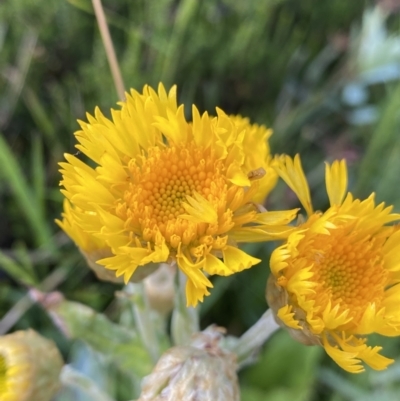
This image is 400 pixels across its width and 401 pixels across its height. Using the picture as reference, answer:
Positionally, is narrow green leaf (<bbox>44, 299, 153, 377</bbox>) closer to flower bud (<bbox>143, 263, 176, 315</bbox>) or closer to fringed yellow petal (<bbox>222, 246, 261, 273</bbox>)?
flower bud (<bbox>143, 263, 176, 315</bbox>)

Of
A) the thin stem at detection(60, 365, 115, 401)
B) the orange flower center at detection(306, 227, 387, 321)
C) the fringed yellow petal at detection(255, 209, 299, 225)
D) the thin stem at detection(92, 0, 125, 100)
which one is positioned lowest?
the thin stem at detection(60, 365, 115, 401)

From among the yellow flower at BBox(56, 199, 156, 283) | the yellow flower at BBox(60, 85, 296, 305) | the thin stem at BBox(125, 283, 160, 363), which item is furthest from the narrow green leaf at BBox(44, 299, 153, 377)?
the yellow flower at BBox(60, 85, 296, 305)

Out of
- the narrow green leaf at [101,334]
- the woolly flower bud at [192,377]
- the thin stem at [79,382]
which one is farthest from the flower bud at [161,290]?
the woolly flower bud at [192,377]

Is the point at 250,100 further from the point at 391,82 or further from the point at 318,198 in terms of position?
the point at 391,82

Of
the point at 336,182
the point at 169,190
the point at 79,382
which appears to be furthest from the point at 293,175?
the point at 79,382

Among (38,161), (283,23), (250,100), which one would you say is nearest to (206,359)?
(38,161)

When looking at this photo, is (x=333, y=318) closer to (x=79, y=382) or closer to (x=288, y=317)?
(x=288, y=317)

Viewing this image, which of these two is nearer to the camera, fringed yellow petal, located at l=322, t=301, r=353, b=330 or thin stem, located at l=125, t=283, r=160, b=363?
fringed yellow petal, located at l=322, t=301, r=353, b=330
